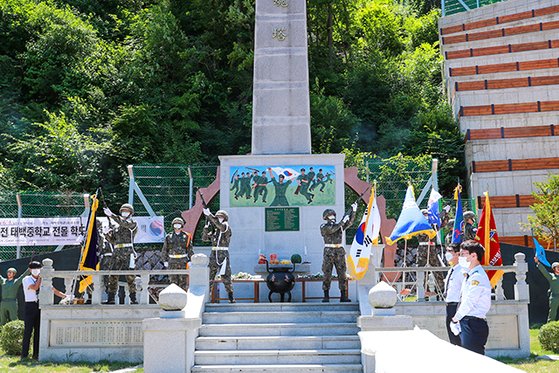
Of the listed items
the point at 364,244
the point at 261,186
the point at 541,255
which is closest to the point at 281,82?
the point at 261,186

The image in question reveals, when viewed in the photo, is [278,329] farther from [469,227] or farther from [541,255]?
[541,255]

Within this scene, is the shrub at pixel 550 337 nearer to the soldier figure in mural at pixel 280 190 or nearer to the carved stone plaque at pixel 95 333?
the soldier figure in mural at pixel 280 190

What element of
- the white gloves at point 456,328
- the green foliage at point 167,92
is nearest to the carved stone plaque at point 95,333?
the white gloves at point 456,328

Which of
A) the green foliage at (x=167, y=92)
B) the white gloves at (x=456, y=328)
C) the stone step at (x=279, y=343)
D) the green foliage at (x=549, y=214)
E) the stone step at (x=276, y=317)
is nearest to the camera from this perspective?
the white gloves at (x=456, y=328)

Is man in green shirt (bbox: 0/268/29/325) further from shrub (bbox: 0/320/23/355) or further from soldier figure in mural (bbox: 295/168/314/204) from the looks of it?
soldier figure in mural (bbox: 295/168/314/204)

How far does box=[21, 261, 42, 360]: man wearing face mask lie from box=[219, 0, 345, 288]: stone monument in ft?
16.2

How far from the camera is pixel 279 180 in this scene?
17.2 meters

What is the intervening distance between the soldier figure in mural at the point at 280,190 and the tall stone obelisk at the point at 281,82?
990mm

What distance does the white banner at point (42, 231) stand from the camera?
65.6 ft

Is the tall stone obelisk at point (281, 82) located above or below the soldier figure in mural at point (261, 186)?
above

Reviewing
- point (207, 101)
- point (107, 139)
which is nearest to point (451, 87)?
point (207, 101)

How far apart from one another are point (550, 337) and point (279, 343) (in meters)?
5.06

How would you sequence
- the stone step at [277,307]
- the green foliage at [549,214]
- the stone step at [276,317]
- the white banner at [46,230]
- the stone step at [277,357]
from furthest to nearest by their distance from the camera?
1. the green foliage at [549,214]
2. the white banner at [46,230]
3. the stone step at [277,307]
4. the stone step at [276,317]
5. the stone step at [277,357]

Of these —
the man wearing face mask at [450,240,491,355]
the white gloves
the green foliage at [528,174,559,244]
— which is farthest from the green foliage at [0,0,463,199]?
the man wearing face mask at [450,240,491,355]
